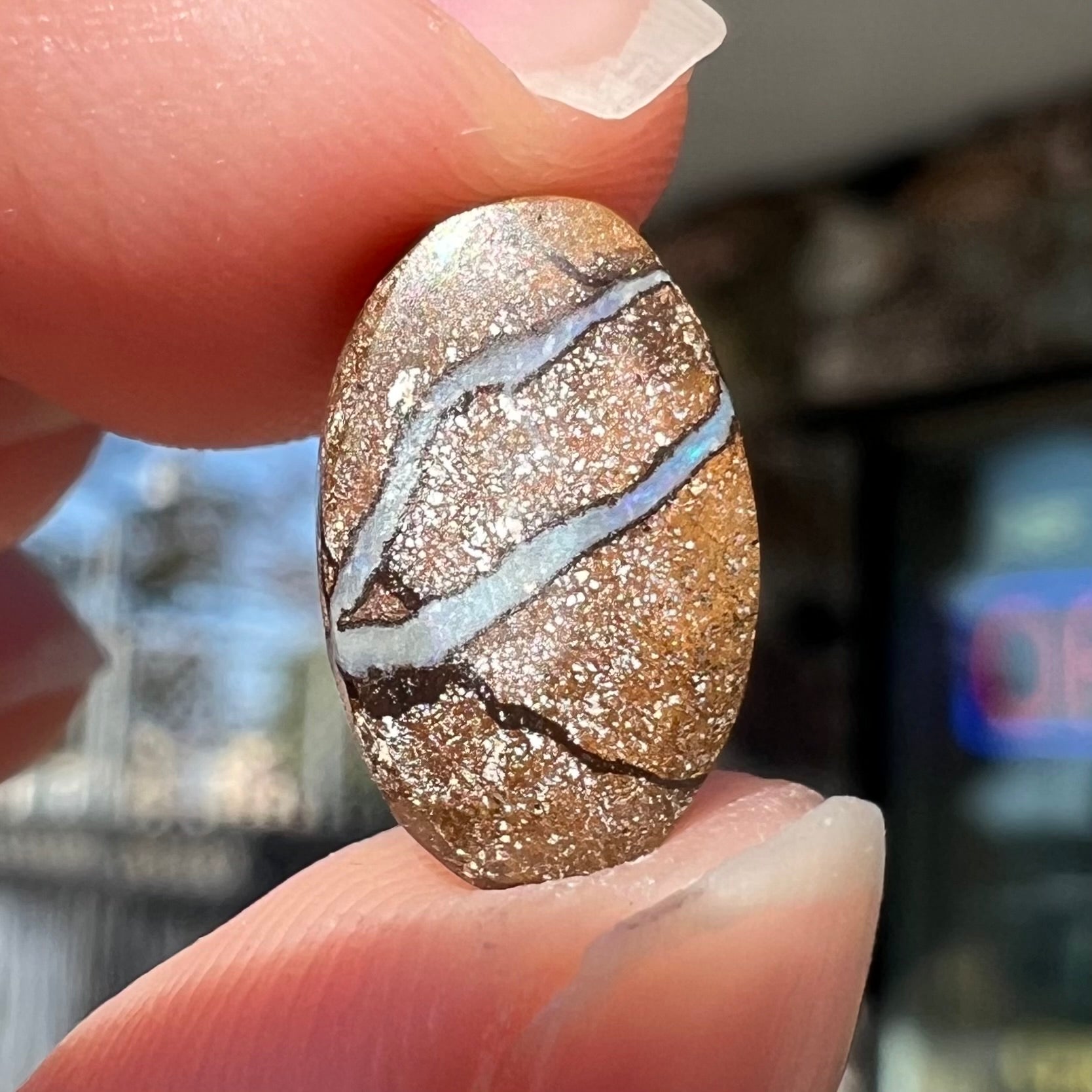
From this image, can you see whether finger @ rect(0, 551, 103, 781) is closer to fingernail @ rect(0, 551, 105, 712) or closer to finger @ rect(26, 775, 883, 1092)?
fingernail @ rect(0, 551, 105, 712)

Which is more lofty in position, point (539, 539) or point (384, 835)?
point (539, 539)

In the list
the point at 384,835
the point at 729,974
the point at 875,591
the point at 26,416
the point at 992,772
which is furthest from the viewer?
the point at 875,591

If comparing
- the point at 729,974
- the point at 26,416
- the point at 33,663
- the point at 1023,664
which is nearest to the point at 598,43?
the point at 729,974

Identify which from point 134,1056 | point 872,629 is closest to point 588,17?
point 134,1056

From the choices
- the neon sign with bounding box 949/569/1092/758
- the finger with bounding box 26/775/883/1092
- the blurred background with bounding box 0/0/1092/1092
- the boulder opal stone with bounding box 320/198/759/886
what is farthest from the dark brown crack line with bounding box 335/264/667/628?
the neon sign with bounding box 949/569/1092/758

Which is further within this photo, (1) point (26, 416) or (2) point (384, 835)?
(1) point (26, 416)

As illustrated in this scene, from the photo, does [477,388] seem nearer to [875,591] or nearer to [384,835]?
[384,835]

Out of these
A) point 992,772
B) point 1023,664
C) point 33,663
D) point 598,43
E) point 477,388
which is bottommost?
point 992,772
